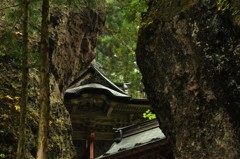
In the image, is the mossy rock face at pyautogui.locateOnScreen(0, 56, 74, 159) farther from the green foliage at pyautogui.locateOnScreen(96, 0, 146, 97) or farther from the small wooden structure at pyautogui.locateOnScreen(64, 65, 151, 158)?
the green foliage at pyautogui.locateOnScreen(96, 0, 146, 97)

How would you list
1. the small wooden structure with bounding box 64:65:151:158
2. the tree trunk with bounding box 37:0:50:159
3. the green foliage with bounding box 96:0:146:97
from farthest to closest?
the green foliage with bounding box 96:0:146:97
the small wooden structure with bounding box 64:65:151:158
the tree trunk with bounding box 37:0:50:159

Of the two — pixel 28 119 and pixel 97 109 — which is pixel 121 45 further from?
pixel 28 119

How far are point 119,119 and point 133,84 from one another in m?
9.03

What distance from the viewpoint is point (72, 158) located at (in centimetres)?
941

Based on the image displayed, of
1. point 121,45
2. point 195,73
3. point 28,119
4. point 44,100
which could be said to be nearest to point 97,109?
point 28,119

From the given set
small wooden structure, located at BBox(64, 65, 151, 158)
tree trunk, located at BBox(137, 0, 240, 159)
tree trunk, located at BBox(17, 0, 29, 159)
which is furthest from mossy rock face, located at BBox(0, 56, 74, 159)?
small wooden structure, located at BBox(64, 65, 151, 158)

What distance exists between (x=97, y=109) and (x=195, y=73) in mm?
10155

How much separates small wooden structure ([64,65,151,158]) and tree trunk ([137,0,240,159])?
26.0 ft

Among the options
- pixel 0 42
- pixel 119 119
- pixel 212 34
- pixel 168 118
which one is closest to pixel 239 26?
pixel 212 34

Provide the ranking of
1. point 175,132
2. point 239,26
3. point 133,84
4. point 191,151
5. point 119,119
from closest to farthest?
point 239,26 < point 191,151 < point 175,132 < point 119,119 < point 133,84

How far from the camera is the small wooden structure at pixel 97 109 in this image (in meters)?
14.9

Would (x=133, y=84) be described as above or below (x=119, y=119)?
above

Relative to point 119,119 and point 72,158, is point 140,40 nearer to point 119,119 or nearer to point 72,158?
point 72,158

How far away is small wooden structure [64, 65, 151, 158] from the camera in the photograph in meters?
14.9
